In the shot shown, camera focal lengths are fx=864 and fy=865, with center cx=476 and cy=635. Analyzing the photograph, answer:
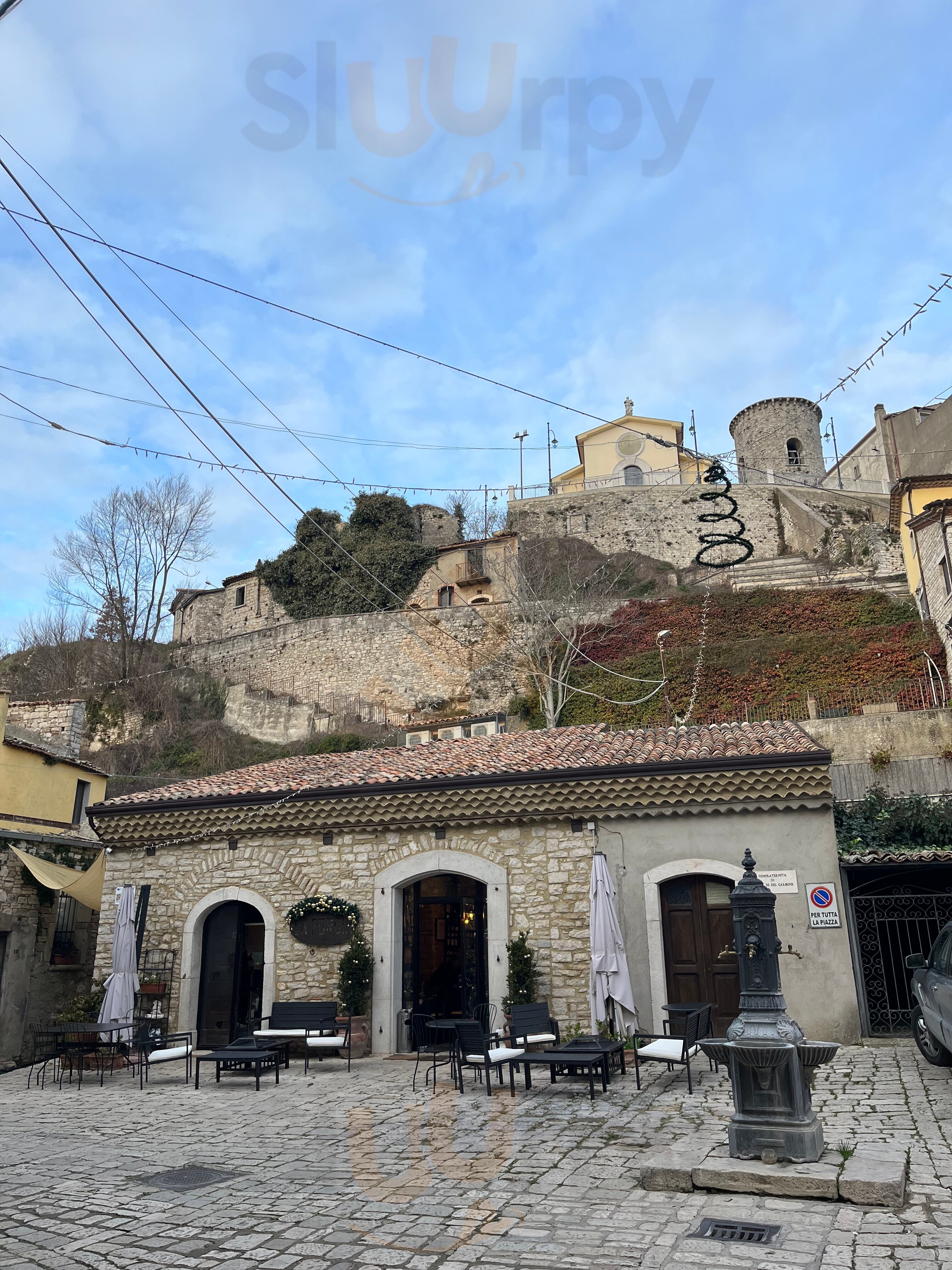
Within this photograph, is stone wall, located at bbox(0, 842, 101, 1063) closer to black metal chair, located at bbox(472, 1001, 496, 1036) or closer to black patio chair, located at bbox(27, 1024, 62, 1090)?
black patio chair, located at bbox(27, 1024, 62, 1090)

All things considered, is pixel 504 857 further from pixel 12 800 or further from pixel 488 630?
pixel 488 630

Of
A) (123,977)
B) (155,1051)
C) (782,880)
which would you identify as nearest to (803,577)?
(782,880)

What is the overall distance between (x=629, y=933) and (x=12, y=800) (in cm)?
1117

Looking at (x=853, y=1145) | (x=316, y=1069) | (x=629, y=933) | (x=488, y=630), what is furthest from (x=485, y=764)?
(x=488, y=630)

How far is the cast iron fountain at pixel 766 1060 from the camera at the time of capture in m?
5.30

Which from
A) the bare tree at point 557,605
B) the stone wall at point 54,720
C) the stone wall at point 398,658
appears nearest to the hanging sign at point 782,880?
the bare tree at point 557,605

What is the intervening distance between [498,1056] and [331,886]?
4144mm

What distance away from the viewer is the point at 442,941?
12289mm

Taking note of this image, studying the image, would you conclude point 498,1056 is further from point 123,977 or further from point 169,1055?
point 123,977

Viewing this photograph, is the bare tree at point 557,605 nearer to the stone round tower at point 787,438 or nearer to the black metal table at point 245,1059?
the stone round tower at point 787,438

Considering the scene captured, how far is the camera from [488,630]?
103 feet

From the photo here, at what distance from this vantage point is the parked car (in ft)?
24.1

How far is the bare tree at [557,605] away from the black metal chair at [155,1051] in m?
15.4

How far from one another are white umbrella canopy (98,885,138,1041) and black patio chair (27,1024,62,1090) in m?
0.73
